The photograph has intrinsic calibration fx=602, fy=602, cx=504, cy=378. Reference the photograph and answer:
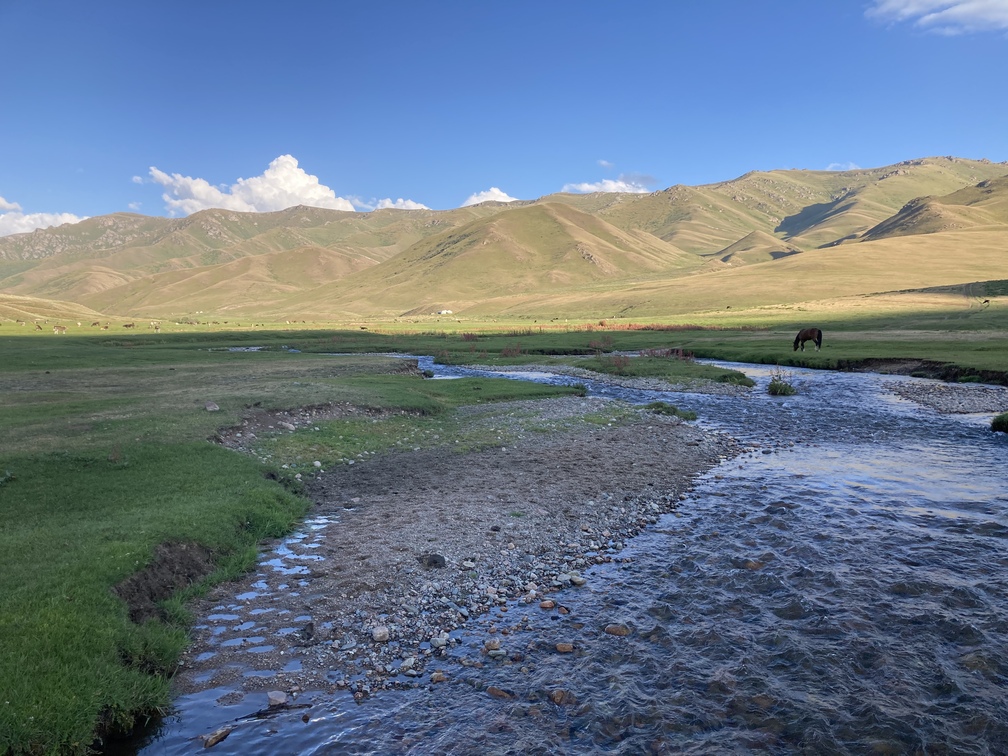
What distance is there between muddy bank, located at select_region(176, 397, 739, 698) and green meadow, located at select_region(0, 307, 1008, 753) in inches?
43.1

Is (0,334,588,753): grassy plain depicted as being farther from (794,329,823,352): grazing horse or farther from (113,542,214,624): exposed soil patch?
(794,329,823,352): grazing horse

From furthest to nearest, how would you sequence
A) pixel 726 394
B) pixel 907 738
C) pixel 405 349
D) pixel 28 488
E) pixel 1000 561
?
pixel 405 349 → pixel 726 394 → pixel 28 488 → pixel 1000 561 → pixel 907 738

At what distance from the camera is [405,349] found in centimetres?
8319

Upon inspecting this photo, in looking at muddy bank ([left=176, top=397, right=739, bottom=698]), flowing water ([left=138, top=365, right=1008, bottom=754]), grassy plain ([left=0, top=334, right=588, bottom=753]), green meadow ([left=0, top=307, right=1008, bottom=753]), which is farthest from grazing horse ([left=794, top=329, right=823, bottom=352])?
flowing water ([left=138, top=365, right=1008, bottom=754])

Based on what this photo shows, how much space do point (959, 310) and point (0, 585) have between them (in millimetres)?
124984

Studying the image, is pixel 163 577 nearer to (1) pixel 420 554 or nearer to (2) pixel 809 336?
(1) pixel 420 554

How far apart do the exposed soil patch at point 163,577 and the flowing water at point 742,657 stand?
278 centimetres

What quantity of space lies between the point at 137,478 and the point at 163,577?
709 centimetres

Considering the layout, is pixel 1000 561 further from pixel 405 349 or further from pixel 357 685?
pixel 405 349

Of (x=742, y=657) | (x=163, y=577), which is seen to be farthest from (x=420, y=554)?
(x=742, y=657)

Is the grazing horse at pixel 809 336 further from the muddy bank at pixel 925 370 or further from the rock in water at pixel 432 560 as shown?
the rock in water at pixel 432 560

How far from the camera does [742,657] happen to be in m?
10.3

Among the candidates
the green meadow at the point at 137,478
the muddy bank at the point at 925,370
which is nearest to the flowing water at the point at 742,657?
the green meadow at the point at 137,478

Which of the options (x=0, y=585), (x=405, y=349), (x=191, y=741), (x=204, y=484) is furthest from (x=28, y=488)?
(x=405, y=349)
